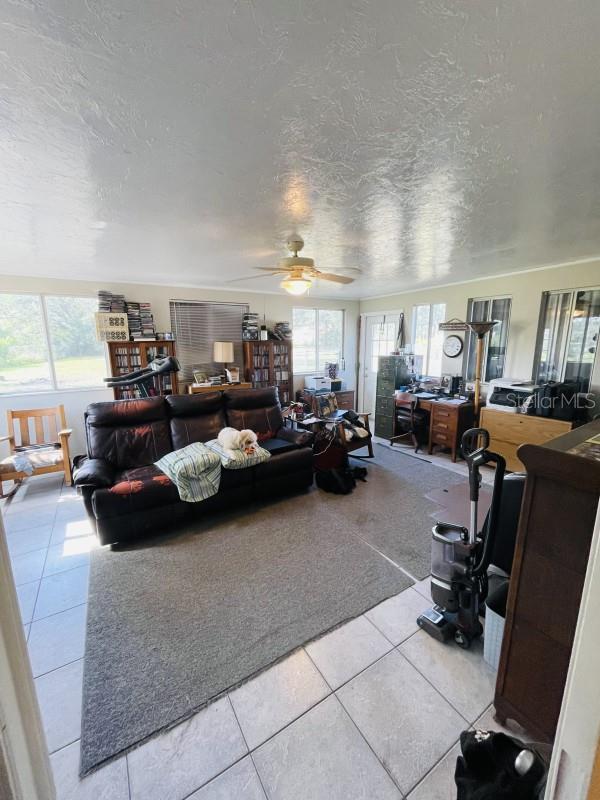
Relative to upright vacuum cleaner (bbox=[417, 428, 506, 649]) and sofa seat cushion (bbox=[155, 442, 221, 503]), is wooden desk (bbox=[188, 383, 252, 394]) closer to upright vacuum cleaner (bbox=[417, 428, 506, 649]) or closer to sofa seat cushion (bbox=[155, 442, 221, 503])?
sofa seat cushion (bbox=[155, 442, 221, 503])

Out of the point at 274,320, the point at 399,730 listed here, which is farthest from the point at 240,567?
the point at 274,320

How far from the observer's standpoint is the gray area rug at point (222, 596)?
56.9 inches

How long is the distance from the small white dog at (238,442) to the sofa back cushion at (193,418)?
38 cm

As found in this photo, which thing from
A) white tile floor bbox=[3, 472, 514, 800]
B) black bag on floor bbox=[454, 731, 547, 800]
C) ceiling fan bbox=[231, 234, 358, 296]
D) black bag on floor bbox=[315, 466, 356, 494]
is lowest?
white tile floor bbox=[3, 472, 514, 800]

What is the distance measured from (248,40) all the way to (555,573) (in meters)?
1.90

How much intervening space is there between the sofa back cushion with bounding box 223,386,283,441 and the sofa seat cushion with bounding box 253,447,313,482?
1.64ft

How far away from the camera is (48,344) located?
4.08 m

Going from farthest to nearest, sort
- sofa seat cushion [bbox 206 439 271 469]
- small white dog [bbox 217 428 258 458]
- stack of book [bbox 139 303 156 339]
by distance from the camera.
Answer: stack of book [bbox 139 303 156 339] < small white dog [bbox 217 428 258 458] < sofa seat cushion [bbox 206 439 271 469]

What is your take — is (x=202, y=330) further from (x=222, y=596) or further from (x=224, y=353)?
(x=222, y=596)

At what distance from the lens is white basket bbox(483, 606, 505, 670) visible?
4.84 ft

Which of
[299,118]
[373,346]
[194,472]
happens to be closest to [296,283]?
[299,118]

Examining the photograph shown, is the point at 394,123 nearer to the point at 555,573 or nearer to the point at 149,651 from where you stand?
the point at 555,573

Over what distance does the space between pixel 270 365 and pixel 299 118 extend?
169 inches

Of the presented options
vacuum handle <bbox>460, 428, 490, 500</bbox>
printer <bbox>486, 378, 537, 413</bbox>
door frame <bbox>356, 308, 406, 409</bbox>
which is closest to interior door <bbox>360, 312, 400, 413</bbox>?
door frame <bbox>356, 308, 406, 409</bbox>
